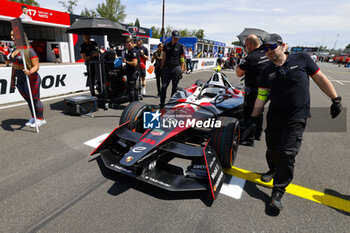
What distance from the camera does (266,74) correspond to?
95.0 inches

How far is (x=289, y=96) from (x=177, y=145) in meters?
1.38

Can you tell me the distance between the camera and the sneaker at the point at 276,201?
86.9 inches

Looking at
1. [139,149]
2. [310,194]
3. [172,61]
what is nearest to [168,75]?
[172,61]

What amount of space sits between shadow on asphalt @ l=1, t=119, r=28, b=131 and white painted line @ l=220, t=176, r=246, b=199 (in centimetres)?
420

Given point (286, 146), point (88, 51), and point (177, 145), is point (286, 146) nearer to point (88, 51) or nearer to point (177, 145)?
point (177, 145)

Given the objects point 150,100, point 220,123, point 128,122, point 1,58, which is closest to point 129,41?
point 150,100

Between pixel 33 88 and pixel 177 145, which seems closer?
pixel 177 145

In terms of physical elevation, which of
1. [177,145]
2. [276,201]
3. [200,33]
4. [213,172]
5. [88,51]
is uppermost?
[200,33]

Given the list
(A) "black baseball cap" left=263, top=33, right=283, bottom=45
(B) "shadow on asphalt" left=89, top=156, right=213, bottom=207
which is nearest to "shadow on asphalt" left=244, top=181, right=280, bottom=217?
(B) "shadow on asphalt" left=89, top=156, right=213, bottom=207

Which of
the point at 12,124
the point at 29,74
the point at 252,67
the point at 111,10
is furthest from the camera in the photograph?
the point at 111,10

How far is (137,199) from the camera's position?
233 centimetres

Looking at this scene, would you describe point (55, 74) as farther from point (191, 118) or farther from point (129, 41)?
point (191, 118)

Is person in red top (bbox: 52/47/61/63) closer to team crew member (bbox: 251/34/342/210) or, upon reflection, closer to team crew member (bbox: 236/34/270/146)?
team crew member (bbox: 236/34/270/146)

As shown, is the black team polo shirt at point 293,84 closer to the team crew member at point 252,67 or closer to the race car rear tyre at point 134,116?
the team crew member at point 252,67
